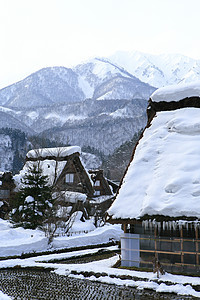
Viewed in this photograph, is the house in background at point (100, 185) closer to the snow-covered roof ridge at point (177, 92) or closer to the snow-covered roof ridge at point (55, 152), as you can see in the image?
the snow-covered roof ridge at point (55, 152)

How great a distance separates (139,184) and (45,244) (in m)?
10.9

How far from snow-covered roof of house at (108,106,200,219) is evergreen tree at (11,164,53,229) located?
12004mm

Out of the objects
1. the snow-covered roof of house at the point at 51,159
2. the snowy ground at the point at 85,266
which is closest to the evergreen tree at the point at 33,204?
the snowy ground at the point at 85,266

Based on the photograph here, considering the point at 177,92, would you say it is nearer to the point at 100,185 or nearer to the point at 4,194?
the point at 4,194

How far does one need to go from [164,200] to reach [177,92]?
982cm

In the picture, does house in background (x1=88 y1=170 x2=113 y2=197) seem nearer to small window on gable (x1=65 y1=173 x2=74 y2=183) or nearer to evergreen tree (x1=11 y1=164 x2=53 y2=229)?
small window on gable (x1=65 y1=173 x2=74 y2=183)

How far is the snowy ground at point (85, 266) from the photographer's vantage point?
1405 cm

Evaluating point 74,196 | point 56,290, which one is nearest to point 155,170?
point 56,290

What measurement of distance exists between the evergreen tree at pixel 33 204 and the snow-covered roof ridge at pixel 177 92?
13.0 meters

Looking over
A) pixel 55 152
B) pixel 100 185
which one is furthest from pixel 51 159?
pixel 100 185

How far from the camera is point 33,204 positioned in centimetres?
2950

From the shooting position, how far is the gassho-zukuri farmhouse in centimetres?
1588

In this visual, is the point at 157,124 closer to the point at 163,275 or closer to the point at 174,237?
the point at 174,237

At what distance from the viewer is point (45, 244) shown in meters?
25.4
